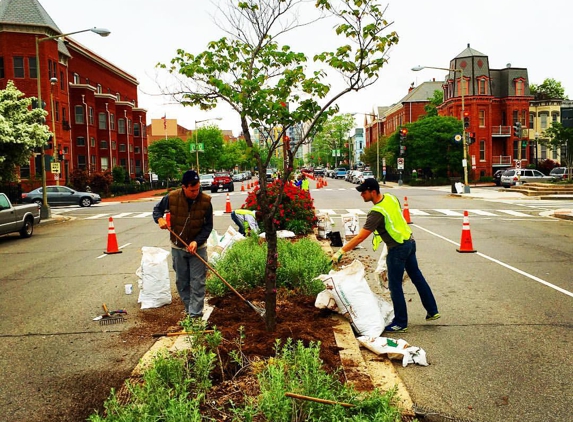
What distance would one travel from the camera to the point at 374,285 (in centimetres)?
954

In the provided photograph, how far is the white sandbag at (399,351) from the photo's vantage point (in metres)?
5.64

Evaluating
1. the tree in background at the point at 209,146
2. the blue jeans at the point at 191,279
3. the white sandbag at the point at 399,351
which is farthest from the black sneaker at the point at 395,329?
the tree in background at the point at 209,146

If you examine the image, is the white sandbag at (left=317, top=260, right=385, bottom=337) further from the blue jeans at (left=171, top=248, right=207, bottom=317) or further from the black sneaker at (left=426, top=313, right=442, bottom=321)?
the blue jeans at (left=171, top=248, right=207, bottom=317)

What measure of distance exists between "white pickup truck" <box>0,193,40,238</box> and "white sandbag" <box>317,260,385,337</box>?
1447 centimetres

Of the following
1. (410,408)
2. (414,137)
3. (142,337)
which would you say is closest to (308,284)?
(142,337)

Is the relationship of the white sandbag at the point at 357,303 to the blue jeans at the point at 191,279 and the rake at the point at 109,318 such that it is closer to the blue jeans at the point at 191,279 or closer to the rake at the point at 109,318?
the blue jeans at the point at 191,279

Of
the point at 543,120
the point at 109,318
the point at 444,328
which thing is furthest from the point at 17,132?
the point at 543,120

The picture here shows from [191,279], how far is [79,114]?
53279 millimetres

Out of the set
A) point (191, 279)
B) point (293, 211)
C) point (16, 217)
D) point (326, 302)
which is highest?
point (293, 211)

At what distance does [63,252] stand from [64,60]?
41067mm

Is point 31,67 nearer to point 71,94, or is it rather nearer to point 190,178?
point 71,94

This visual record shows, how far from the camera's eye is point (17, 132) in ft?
72.1

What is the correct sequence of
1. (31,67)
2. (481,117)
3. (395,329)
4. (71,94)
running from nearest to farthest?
(395,329), (31,67), (71,94), (481,117)

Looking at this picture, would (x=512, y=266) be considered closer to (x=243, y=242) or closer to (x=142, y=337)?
(x=243, y=242)
